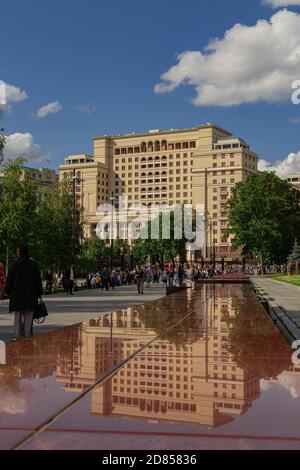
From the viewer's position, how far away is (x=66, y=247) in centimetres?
3997

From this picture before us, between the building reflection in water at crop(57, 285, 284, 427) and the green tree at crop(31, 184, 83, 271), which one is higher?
the green tree at crop(31, 184, 83, 271)

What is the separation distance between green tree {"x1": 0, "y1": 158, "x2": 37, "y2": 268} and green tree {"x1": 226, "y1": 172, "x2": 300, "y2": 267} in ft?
136

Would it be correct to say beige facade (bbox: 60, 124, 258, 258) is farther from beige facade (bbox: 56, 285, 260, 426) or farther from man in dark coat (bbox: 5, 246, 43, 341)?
beige facade (bbox: 56, 285, 260, 426)

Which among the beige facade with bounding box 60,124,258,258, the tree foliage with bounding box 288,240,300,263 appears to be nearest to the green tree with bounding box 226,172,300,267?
the tree foliage with bounding box 288,240,300,263

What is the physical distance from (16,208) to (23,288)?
25.3 meters

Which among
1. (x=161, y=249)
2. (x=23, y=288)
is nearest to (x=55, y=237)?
(x=23, y=288)

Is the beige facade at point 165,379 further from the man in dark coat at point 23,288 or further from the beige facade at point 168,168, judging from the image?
the beige facade at point 168,168

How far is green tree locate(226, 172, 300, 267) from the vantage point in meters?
73.6

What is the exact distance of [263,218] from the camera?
74250 millimetres

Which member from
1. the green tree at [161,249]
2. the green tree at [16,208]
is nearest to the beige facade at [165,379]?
the green tree at [16,208]

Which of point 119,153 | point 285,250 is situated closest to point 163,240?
point 285,250

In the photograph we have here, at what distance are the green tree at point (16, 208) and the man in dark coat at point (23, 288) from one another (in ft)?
71.7

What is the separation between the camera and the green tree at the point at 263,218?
73.6 metres

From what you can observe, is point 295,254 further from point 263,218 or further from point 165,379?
point 165,379
